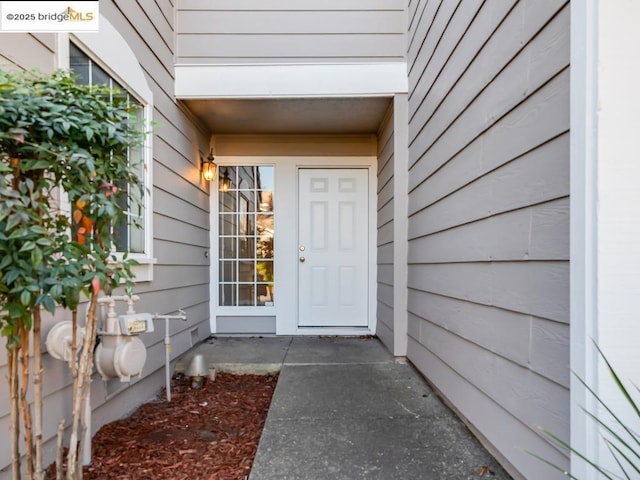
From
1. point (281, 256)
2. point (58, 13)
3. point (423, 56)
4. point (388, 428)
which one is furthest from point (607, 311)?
point (281, 256)

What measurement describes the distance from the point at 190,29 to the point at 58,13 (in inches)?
65.6

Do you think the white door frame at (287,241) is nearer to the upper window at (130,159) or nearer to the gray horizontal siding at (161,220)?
the gray horizontal siding at (161,220)

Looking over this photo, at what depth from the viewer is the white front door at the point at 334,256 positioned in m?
4.15

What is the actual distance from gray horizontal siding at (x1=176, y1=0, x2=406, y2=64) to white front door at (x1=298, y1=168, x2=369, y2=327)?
4.28 ft

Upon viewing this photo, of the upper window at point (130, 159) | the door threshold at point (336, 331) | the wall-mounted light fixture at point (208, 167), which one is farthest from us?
the door threshold at point (336, 331)

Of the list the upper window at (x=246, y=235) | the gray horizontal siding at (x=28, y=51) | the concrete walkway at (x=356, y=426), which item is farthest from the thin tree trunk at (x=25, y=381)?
the upper window at (x=246, y=235)

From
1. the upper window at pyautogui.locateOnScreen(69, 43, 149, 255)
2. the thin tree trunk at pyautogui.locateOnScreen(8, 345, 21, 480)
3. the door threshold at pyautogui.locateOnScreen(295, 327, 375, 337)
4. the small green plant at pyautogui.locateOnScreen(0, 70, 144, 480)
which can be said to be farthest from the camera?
the door threshold at pyautogui.locateOnScreen(295, 327, 375, 337)

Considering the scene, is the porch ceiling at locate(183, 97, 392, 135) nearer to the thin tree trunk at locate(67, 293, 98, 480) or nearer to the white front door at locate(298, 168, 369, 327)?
the white front door at locate(298, 168, 369, 327)

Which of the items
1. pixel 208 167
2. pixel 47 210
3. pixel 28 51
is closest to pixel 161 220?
pixel 208 167

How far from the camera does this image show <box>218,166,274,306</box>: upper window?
416cm

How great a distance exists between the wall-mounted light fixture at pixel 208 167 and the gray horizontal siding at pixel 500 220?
7.40 feet

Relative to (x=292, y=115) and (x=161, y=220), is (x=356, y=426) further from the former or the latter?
(x=292, y=115)

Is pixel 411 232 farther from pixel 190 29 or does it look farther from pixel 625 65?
pixel 190 29

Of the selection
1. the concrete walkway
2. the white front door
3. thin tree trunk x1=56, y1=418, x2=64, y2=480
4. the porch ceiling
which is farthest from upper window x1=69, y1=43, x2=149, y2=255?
the white front door
